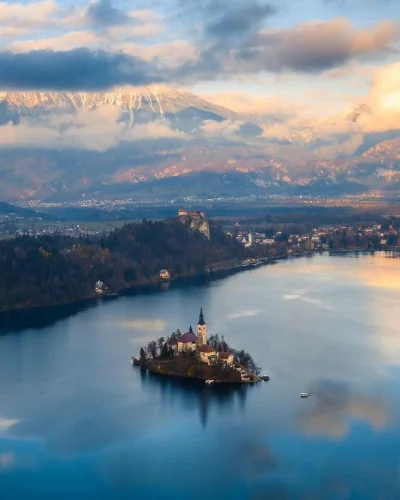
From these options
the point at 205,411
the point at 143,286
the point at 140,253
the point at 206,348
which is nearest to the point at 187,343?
the point at 206,348

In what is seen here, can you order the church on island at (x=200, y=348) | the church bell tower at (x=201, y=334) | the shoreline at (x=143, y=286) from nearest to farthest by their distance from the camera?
the church on island at (x=200, y=348), the church bell tower at (x=201, y=334), the shoreline at (x=143, y=286)

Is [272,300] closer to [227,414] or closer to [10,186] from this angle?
[227,414]

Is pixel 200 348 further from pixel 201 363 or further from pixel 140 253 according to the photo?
pixel 140 253

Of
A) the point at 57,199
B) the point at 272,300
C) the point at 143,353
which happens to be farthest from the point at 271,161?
the point at 143,353

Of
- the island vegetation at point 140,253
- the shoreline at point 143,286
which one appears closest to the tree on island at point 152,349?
the shoreline at point 143,286

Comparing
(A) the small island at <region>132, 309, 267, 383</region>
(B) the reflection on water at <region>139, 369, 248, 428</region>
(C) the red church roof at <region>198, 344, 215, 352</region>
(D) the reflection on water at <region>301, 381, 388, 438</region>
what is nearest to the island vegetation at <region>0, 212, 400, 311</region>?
(A) the small island at <region>132, 309, 267, 383</region>

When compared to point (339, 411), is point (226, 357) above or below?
above

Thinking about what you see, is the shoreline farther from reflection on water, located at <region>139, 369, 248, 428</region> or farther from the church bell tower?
reflection on water, located at <region>139, 369, 248, 428</region>

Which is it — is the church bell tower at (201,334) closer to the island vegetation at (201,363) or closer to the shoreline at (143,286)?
the island vegetation at (201,363)
